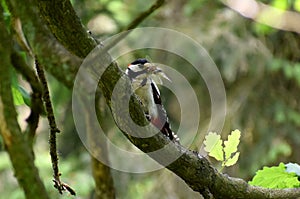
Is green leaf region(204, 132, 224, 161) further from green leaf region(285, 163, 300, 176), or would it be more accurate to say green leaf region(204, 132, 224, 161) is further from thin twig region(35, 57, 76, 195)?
thin twig region(35, 57, 76, 195)

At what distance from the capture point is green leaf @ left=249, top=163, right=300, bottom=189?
1.47 meters

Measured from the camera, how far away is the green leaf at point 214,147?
1.36 m

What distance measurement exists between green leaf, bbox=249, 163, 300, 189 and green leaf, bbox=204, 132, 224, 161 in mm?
152

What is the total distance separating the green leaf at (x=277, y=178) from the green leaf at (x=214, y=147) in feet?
0.50

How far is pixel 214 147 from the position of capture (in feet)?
4.48

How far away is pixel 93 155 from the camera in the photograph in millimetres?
2201

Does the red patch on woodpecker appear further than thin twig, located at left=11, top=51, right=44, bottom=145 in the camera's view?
No

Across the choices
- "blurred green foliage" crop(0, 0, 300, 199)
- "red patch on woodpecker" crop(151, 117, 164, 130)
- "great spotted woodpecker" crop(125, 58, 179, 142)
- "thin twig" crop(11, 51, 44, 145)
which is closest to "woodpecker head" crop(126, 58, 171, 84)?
"great spotted woodpecker" crop(125, 58, 179, 142)

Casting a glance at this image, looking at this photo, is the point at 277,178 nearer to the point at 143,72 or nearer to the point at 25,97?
the point at 143,72

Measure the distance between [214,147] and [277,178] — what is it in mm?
212

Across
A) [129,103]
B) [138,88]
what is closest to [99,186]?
[138,88]

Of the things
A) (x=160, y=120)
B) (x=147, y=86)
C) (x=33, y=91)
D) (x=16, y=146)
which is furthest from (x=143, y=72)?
(x=16, y=146)

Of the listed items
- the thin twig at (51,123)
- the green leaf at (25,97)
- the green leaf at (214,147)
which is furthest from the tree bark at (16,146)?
the green leaf at (25,97)

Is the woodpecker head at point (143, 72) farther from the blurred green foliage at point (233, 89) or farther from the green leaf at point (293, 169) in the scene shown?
the blurred green foliage at point (233, 89)
